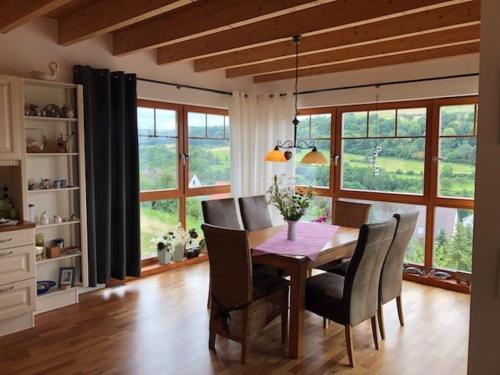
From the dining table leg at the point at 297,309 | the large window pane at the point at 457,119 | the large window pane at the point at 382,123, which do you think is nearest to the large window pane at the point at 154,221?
the dining table leg at the point at 297,309

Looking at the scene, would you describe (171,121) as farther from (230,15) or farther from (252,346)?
(252,346)

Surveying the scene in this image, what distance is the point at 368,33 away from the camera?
12.0 feet

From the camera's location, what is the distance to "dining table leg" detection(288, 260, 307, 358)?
303 centimetres

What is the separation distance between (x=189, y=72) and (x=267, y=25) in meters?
1.75

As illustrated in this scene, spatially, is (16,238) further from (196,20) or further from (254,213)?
(196,20)

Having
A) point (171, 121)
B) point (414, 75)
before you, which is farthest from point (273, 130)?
point (414, 75)

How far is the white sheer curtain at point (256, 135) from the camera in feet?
18.7

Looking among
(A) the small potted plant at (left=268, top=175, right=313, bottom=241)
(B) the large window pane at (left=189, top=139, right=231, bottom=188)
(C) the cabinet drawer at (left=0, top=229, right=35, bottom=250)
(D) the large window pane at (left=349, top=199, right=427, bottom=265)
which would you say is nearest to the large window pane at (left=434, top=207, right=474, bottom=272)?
(D) the large window pane at (left=349, top=199, right=427, bottom=265)

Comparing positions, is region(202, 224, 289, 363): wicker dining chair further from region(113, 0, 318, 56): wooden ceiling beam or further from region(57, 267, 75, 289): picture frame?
region(57, 267, 75, 289): picture frame

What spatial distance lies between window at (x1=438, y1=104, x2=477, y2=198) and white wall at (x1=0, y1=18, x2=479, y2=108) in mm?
260

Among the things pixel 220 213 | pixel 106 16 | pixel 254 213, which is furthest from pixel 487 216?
pixel 254 213

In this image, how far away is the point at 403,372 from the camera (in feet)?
9.31

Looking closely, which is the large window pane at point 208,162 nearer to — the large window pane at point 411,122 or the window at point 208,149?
the window at point 208,149

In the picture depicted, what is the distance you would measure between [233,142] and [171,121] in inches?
37.5
